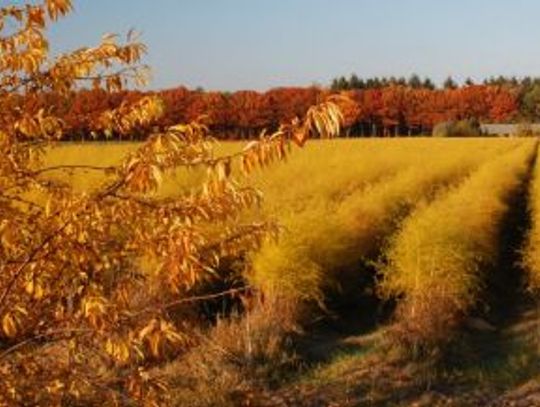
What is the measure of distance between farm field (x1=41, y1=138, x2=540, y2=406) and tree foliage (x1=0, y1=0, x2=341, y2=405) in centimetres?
375

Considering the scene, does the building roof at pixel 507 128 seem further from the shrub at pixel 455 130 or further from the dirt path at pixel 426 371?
the dirt path at pixel 426 371

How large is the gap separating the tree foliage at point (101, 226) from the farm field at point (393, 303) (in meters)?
3.75

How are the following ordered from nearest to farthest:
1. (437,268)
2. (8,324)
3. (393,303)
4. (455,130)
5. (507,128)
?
1. (8,324)
2. (437,268)
3. (393,303)
4. (455,130)
5. (507,128)

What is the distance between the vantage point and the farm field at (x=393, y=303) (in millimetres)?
12031

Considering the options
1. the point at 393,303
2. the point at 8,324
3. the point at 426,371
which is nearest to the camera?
the point at 8,324

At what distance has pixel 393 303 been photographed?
17.1 metres

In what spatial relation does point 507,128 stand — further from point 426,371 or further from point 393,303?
point 426,371

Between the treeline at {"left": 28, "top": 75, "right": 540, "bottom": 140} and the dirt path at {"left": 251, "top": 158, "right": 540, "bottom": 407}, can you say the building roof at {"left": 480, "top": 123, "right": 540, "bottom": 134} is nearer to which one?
the treeline at {"left": 28, "top": 75, "right": 540, "bottom": 140}

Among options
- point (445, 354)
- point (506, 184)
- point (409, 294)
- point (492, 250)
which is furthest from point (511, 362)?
point (506, 184)

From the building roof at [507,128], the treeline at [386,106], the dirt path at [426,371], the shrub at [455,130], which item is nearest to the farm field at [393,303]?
the dirt path at [426,371]

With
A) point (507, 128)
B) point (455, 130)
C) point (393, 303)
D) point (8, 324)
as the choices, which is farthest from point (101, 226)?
point (507, 128)

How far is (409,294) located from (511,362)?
8.55 feet

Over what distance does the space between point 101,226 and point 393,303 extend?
13.9 meters

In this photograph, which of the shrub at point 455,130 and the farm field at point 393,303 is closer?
the farm field at point 393,303
